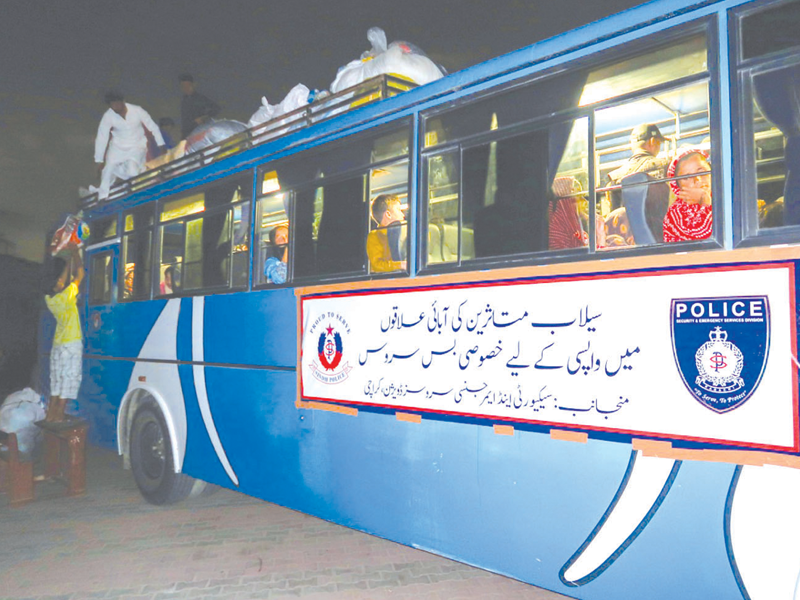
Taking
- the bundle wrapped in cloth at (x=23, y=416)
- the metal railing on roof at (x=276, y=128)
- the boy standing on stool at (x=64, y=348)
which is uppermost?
the metal railing on roof at (x=276, y=128)

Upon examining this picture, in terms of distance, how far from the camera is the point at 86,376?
23.7 ft

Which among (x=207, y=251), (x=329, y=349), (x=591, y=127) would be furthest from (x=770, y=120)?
(x=207, y=251)

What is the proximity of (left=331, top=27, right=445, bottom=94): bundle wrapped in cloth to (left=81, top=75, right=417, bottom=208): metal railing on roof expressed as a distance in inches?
3.6

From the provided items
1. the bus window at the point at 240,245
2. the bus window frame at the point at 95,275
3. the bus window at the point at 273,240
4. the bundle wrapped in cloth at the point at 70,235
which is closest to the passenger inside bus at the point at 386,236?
the bus window at the point at 273,240

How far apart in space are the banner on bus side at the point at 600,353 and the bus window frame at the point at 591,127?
124 millimetres

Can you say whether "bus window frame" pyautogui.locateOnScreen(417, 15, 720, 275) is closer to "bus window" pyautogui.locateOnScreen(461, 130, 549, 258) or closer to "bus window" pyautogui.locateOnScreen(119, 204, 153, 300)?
"bus window" pyautogui.locateOnScreen(461, 130, 549, 258)

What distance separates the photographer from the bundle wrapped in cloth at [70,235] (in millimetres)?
7590

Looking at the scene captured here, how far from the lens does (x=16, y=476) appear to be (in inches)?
247

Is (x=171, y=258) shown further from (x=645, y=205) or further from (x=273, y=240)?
(x=645, y=205)

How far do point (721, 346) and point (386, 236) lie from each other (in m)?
2.10

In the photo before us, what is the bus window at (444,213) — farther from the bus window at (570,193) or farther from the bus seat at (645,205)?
the bus seat at (645,205)

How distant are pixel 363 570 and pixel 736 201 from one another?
3.56 meters

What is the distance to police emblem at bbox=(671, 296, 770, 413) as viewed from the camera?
2.28 m

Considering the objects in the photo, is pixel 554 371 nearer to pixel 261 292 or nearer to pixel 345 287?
pixel 345 287
